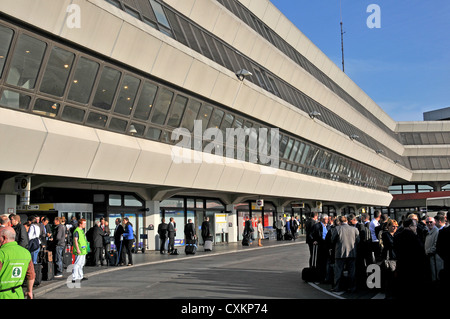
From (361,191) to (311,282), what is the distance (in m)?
36.9

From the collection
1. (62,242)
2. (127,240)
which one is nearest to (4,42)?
(62,242)

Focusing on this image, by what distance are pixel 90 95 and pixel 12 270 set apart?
11113mm

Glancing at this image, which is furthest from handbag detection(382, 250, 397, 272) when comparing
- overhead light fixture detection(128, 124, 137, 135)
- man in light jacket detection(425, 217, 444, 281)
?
overhead light fixture detection(128, 124, 137, 135)

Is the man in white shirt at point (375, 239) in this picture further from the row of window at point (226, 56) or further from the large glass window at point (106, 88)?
the row of window at point (226, 56)

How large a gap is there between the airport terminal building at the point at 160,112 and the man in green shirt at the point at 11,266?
8.24 m

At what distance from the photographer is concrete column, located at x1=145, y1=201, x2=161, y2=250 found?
2384cm

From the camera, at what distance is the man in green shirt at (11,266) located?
5.43 m

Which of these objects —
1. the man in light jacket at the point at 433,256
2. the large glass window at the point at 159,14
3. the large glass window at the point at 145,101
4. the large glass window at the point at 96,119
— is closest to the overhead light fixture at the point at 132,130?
the large glass window at the point at 145,101

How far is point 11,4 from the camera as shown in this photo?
12508 millimetres

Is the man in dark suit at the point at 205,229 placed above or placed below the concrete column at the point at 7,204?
below

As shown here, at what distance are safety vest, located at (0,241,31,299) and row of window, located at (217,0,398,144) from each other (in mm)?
20923

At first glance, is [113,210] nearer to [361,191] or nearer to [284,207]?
[284,207]
